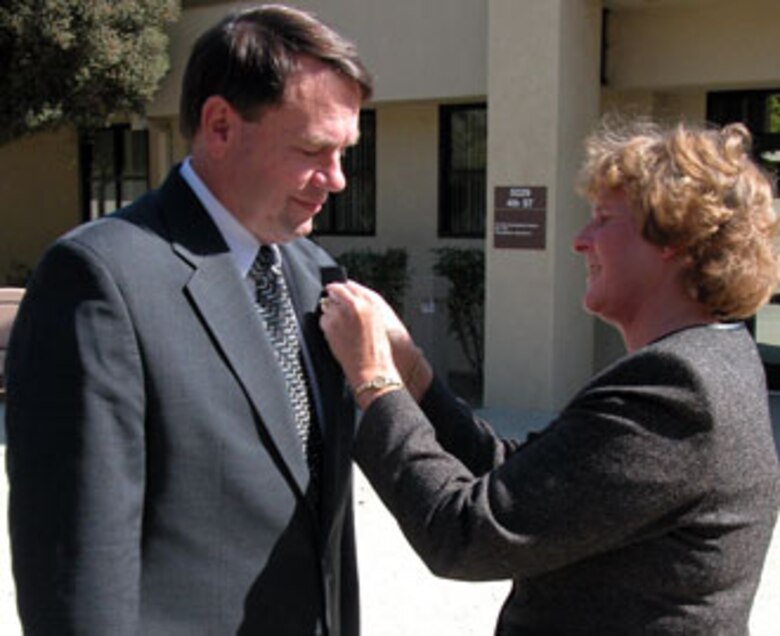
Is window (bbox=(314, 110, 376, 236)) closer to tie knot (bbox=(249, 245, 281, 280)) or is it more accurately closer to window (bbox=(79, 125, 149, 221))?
window (bbox=(79, 125, 149, 221))

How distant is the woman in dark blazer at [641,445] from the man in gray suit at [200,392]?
20 centimetres

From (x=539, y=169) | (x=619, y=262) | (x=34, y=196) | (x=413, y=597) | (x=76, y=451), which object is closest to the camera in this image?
(x=76, y=451)

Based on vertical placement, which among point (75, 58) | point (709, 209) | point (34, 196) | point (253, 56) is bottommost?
point (709, 209)

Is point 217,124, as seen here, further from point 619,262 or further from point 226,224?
point 619,262

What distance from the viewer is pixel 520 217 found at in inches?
327

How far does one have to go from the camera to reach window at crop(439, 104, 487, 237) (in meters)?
11.1

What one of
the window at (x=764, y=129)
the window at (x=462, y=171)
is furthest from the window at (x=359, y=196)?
the window at (x=764, y=129)

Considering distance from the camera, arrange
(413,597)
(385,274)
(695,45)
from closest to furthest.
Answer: (413,597), (695,45), (385,274)

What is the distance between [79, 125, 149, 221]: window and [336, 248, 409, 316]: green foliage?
4.90 metres

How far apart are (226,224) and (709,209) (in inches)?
33.8

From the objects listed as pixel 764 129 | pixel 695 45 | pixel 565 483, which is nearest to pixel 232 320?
pixel 565 483

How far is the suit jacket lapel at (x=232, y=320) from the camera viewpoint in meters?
1.64

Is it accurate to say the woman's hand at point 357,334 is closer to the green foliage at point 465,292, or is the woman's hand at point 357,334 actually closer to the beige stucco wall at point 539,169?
the beige stucco wall at point 539,169

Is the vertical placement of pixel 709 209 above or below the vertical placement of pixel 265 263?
above
